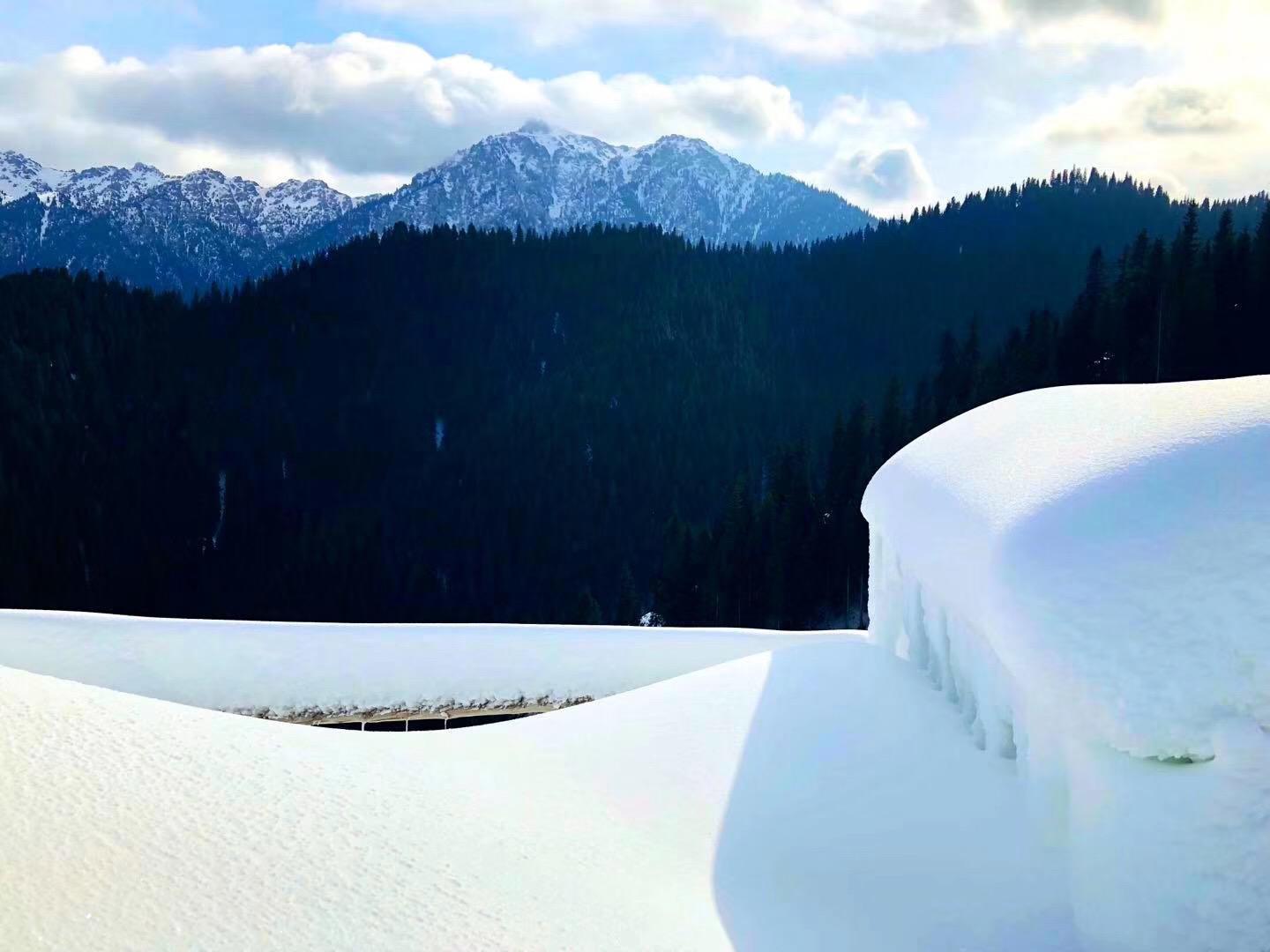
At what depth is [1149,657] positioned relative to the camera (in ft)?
16.0

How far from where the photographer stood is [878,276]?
10825cm

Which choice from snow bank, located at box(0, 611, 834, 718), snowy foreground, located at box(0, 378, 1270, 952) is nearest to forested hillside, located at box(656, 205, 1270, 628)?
snow bank, located at box(0, 611, 834, 718)

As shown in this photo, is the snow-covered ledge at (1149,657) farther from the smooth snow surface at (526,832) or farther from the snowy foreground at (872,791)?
the smooth snow surface at (526,832)

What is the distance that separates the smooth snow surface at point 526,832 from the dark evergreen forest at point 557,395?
110 feet

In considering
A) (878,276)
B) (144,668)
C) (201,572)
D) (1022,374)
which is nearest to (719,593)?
(1022,374)

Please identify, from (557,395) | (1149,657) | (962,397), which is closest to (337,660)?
(1149,657)

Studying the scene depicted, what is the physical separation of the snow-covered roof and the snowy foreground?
0.02 m

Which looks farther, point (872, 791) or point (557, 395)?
point (557, 395)

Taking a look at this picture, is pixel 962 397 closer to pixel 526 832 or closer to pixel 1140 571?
pixel 1140 571

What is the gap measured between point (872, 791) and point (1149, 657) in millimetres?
2477

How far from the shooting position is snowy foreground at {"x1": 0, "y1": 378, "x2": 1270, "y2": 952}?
13.6ft

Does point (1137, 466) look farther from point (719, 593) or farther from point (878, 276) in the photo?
point (878, 276)

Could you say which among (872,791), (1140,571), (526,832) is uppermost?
(1140,571)

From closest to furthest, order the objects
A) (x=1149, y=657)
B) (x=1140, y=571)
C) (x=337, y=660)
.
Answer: (x=1149, y=657) → (x=1140, y=571) → (x=337, y=660)
